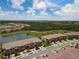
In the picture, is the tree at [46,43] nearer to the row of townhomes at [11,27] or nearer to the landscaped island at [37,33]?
the landscaped island at [37,33]

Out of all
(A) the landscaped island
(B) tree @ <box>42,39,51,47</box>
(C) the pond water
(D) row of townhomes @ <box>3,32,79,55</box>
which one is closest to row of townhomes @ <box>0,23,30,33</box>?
(A) the landscaped island

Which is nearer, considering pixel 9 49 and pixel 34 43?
pixel 9 49

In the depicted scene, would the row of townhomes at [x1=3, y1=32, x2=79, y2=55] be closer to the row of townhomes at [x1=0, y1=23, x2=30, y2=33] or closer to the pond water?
the pond water

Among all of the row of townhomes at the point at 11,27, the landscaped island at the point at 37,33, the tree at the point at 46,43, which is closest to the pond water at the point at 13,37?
the landscaped island at the point at 37,33

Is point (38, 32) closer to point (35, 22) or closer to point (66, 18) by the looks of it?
point (35, 22)

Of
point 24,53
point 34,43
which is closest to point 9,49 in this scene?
point 24,53

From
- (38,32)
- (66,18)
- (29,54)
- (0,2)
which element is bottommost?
(29,54)

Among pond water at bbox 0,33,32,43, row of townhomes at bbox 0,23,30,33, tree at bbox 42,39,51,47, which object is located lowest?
tree at bbox 42,39,51,47

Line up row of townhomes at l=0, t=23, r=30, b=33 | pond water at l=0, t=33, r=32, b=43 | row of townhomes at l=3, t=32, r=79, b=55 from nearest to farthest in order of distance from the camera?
row of townhomes at l=3, t=32, r=79, b=55 < pond water at l=0, t=33, r=32, b=43 < row of townhomes at l=0, t=23, r=30, b=33
